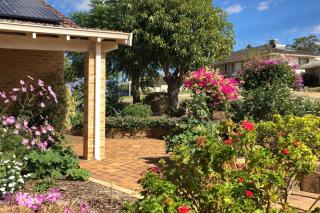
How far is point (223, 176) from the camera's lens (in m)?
4.02

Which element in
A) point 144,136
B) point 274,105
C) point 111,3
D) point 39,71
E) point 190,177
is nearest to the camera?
point 190,177

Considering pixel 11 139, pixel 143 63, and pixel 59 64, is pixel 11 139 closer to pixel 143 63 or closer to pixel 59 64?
pixel 59 64

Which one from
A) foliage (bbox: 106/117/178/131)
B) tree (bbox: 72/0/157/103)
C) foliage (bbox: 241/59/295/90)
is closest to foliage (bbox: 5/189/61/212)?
foliage (bbox: 106/117/178/131)

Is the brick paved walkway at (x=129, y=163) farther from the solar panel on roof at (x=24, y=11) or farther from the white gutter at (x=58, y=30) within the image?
the solar panel on roof at (x=24, y=11)

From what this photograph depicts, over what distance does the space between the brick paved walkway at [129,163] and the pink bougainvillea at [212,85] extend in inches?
72.5

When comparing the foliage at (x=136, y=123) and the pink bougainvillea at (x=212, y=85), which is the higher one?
the pink bougainvillea at (x=212, y=85)

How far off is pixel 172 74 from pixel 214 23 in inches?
147

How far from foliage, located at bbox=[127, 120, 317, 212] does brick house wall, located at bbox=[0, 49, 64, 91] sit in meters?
9.81

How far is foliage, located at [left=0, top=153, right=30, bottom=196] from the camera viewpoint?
6047mm

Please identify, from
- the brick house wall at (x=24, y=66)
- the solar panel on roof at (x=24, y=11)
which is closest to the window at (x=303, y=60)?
the brick house wall at (x=24, y=66)

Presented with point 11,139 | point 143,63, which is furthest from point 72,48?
point 143,63

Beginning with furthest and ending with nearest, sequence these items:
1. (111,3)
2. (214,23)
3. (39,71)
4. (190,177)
A: (111,3) → (214,23) → (39,71) → (190,177)

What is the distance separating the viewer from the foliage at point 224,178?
10.6 ft

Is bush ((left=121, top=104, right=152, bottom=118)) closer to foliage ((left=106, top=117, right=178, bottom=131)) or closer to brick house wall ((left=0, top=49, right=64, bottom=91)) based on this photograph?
foliage ((left=106, top=117, right=178, bottom=131))
